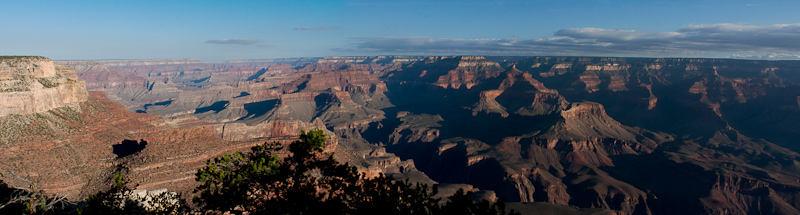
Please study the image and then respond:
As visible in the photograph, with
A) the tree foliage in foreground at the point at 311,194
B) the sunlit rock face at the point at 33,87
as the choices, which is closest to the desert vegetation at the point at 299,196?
the tree foliage in foreground at the point at 311,194

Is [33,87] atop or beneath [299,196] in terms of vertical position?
atop

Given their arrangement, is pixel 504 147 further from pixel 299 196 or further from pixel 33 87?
pixel 33 87

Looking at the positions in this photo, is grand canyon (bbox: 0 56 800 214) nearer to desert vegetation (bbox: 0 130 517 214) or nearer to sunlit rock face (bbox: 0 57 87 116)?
sunlit rock face (bbox: 0 57 87 116)

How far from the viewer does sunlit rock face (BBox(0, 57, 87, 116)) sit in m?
59.0

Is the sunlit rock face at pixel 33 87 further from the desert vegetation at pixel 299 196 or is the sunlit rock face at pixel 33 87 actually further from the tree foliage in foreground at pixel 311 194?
the tree foliage in foreground at pixel 311 194

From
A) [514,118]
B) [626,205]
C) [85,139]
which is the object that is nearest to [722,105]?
[514,118]

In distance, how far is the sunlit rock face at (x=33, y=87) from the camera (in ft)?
193

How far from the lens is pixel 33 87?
63.4 meters

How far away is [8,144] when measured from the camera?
169 feet

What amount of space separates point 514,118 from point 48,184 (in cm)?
16047

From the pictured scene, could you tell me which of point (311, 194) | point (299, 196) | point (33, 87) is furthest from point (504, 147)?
point (33, 87)

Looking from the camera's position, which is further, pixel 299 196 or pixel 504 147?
pixel 504 147

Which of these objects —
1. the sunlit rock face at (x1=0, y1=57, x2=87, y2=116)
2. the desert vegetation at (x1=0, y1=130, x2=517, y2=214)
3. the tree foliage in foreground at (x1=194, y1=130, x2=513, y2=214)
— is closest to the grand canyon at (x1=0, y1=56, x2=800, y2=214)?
the sunlit rock face at (x1=0, y1=57, x2=87, y2=116)

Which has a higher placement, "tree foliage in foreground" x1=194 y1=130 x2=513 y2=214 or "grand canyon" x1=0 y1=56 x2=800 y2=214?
"tree foliage in foreground" x1=194 y1=130 x2=513 y2=214
